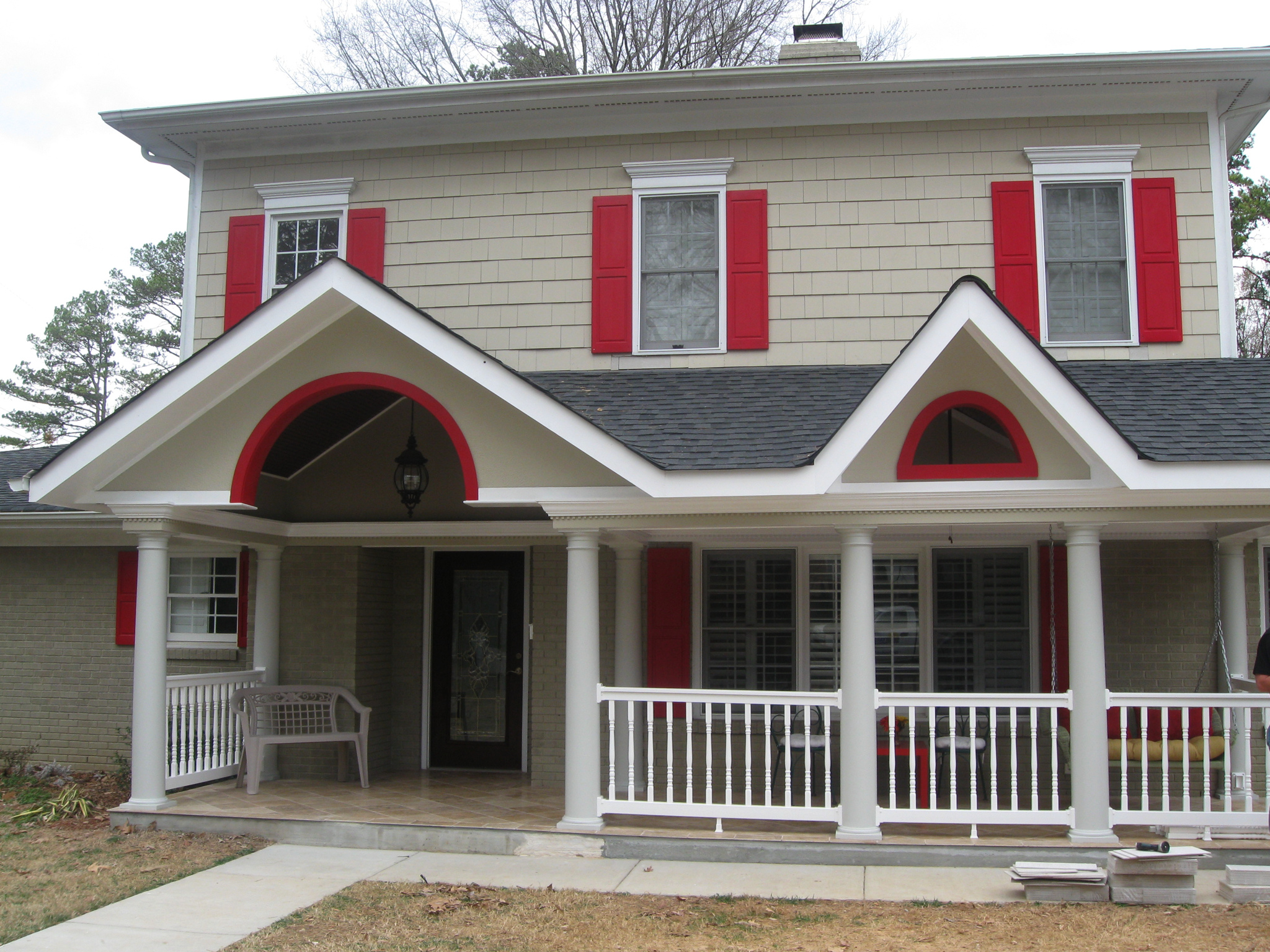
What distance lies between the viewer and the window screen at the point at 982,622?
954 centimetres

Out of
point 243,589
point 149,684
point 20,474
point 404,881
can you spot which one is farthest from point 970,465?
point 20,474

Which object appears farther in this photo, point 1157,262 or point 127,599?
point 127,599

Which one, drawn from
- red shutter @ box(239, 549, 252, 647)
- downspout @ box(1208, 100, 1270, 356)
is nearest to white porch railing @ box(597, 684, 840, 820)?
red shutter @ box(239, 549, 252, 647)

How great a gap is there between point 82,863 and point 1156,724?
26.7 ft

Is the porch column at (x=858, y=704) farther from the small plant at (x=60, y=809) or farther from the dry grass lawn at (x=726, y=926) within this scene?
the small plant at (x=60, y=809)

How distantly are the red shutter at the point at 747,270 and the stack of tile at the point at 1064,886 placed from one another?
4846mm

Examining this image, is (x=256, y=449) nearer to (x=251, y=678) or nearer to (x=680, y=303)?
(x=251, y=678)

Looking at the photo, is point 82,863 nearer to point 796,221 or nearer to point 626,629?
point 626,629

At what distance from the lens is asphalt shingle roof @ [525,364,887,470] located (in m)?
7.47

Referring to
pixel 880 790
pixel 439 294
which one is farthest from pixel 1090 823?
pixel 439 294

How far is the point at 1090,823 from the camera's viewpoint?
24.1 ft

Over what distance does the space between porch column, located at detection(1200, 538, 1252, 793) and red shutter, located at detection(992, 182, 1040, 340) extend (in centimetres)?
230

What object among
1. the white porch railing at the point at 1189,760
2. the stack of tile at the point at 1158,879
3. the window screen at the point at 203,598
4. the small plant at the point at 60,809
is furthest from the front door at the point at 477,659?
the stack of tile at the point at 1158,879

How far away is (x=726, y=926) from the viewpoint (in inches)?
239
